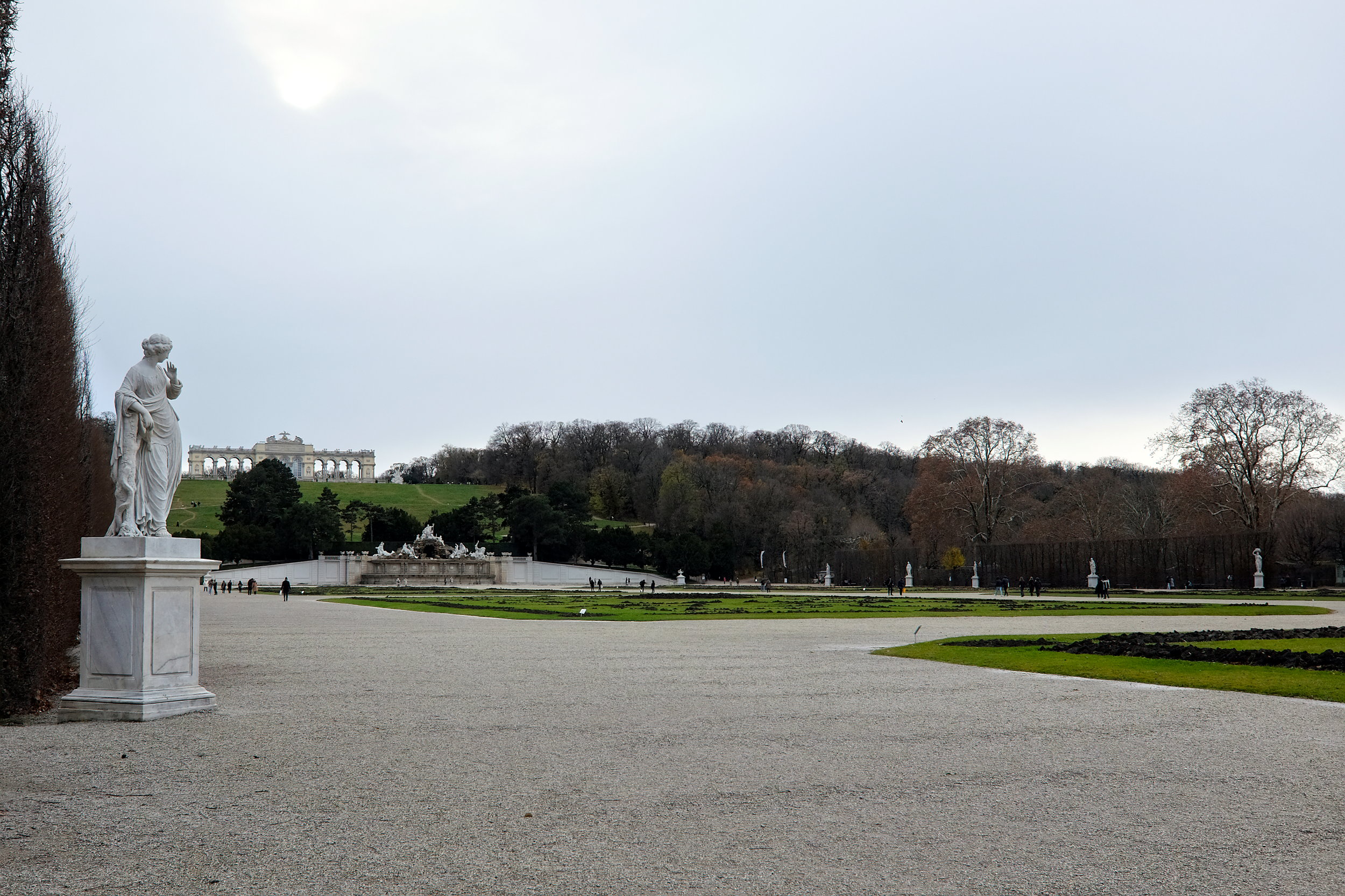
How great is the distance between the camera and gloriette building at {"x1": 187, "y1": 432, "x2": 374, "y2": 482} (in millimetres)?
171000

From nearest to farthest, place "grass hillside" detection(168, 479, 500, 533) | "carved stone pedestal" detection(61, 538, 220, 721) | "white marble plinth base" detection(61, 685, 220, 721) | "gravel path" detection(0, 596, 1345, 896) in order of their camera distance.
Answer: "gravel path" detection(0, 596, 1345, 896) < "white marble plinth base" detection(61, 685, 220, 721) < "carved stone pedestal" detection(61, 538, 220, 721) < "grass hillside" detection(168, 479, 500, 533)

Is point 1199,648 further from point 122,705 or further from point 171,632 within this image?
point 122,705

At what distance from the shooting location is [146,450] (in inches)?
455

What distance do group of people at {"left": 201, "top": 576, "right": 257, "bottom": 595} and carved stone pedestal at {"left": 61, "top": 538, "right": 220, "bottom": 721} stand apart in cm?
5754

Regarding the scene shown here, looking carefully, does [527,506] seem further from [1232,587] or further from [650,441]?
[1232,587]

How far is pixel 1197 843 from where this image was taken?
595 centimetres

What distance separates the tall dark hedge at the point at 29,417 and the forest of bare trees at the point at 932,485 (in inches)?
2179

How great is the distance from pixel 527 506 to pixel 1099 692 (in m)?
87.3

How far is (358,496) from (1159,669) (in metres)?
127

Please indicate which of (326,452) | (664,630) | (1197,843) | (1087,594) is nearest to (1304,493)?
(1087,594)

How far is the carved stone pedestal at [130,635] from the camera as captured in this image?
417 inches

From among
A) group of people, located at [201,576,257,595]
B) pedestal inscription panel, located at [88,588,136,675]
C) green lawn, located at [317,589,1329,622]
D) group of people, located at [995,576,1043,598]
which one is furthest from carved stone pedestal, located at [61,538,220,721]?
group of people, located at [201,576,257,595]

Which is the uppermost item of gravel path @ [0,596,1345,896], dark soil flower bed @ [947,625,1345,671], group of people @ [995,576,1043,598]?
gravel path @ [0,596,1345,896]

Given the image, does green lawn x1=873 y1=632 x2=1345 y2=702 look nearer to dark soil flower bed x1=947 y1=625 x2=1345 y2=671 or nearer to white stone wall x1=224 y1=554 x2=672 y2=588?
dark soil flower bed x1=947 y1=625 x2=1345 y2=671
